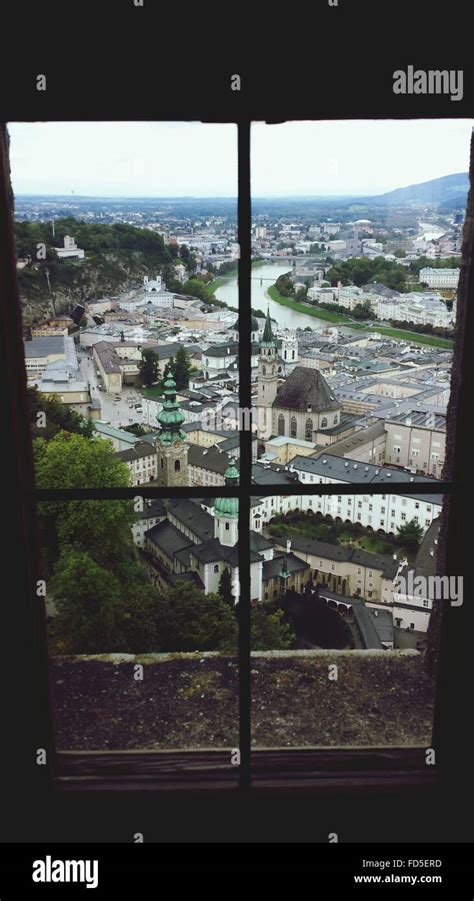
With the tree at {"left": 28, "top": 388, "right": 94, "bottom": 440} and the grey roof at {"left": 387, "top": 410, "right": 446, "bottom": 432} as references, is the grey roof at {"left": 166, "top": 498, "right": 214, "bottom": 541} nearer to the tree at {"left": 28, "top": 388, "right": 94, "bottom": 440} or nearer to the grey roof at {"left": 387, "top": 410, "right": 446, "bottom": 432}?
the tree at {"left": 28, "top": 388, "right": 94, "bottom": 440}

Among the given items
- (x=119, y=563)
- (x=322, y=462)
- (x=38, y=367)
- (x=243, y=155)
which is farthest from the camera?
(x=119, y=563)

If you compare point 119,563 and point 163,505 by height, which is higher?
point 163,505

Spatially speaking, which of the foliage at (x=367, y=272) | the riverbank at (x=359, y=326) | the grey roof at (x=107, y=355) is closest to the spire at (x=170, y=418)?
the grey roof at (x=107, y=355)

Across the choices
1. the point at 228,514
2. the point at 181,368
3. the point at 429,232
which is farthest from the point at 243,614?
the point at 429,232

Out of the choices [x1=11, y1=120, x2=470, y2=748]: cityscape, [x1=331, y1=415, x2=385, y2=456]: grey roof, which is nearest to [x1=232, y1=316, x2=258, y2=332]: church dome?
[x1=11, y1=120, x2=470, y2=748]: cityscape

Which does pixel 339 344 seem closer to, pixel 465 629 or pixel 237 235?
pixel 237 235
